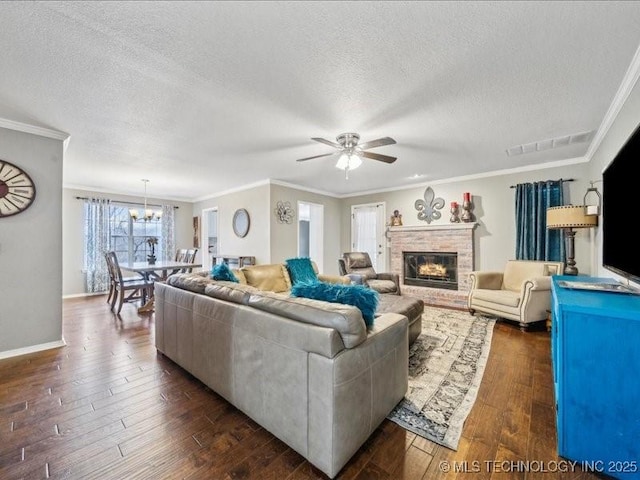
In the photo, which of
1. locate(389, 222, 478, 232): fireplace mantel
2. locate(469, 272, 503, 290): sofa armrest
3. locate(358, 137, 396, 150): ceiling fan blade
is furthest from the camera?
locate(389, 222, 478, 232): fireplace mantel

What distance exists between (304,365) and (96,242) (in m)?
6.80

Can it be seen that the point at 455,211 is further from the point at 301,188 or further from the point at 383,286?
the point at 301,188

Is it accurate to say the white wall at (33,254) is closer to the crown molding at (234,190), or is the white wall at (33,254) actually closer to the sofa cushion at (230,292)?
the sofa cushion at (230,292)

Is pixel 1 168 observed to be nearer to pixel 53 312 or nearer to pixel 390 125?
pixel 53 312

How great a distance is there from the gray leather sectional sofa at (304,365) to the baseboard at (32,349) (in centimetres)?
212

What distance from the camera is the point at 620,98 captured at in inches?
88.4

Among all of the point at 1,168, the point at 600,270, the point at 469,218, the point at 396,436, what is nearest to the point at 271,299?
the point at 396,436

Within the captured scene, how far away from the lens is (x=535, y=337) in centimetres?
333

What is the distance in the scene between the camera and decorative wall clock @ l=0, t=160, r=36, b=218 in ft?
9.07

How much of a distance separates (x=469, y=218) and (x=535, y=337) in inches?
88.6

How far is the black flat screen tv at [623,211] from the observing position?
5.12 feet

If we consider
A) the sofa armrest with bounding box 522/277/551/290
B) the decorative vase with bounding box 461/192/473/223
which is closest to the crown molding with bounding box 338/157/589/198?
the decorative vase with bounding box 461/192/473/223

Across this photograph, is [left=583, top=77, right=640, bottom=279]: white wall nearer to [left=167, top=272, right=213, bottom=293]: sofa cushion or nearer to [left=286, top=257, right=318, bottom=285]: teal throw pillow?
[left=167, top=272, right=213, bottom=293]: sofa cushion

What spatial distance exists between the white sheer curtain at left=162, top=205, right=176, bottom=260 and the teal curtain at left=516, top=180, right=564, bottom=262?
7.73 metres
